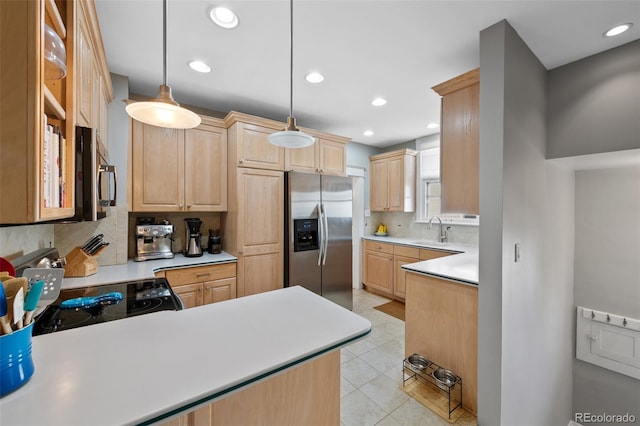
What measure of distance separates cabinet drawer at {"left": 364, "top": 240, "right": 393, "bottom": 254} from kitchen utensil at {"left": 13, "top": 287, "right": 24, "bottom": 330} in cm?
390

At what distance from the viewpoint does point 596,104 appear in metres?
1.81

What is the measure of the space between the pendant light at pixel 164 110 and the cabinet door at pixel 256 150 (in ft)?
4.54

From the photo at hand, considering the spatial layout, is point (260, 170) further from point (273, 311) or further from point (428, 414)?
point (428, 414)

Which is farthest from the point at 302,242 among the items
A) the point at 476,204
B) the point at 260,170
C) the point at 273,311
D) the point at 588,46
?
the point at 588,46

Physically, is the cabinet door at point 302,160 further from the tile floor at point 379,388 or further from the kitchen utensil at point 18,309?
the kitchen utensil at point 18,309

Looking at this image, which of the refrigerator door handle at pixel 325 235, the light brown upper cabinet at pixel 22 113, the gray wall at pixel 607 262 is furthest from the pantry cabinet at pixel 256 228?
the gray wall at pixel 607 262

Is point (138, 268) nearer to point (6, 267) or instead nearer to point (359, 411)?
point (6, 267)

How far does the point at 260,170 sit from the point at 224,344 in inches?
90.6

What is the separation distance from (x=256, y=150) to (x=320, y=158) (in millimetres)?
895

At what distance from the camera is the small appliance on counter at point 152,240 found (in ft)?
8.17

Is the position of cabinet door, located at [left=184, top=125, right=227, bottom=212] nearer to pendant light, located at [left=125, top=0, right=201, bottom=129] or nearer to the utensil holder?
pendant light, located at [left=125, top=0, right=201, bottom=129]

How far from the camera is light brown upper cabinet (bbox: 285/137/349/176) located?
3098mm

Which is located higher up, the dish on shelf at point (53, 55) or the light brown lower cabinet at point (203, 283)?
the dish on shelf at point (53, 55)

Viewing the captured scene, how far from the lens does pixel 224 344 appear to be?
0.72m
